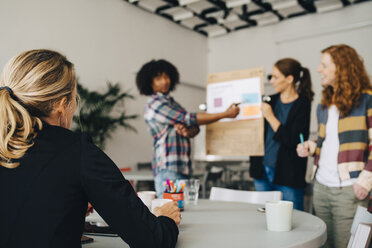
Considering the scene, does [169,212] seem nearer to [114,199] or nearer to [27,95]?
[114,199]

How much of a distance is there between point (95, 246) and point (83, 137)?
0.38m

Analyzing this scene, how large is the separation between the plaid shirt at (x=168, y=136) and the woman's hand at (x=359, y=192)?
111cm

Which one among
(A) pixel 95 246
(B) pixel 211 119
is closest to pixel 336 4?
(B) pixel 211 119

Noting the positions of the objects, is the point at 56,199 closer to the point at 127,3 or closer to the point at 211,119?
the point at 211,119

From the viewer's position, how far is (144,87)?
9.20 ft

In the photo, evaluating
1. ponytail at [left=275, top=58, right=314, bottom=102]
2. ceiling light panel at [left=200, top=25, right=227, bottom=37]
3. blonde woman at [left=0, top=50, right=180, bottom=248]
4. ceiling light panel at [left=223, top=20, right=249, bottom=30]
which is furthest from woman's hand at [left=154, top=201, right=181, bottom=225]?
ceiling light panel at [left=200, top=25, right=227, bottom=37]

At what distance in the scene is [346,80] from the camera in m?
2.05

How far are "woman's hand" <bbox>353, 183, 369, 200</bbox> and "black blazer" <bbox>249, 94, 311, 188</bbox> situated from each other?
1.75 ft

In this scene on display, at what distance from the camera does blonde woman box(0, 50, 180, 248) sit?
0.82 metres

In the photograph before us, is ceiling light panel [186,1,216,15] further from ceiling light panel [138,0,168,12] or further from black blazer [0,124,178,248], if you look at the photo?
black blazer [0,124,178,248]

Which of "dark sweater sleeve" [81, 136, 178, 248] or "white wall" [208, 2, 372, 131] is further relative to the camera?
"white wall" [208, 2, 372, 131]

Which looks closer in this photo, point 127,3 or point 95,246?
point 95,246

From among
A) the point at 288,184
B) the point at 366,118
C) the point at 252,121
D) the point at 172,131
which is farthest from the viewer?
the point at 252,121

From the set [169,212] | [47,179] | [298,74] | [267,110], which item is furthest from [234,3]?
[47,179]
